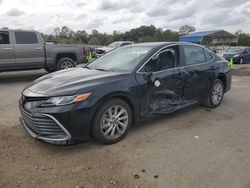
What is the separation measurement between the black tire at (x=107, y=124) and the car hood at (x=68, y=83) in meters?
0.35

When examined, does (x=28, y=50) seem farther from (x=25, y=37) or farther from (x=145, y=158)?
(x=145, y=158)

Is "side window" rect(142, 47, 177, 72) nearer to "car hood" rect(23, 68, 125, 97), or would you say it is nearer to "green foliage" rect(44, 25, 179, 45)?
"car hood" rect(23, 68, 125, 97)

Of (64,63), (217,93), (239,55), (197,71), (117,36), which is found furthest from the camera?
(117,36)

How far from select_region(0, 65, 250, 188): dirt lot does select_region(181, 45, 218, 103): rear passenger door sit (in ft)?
1.87

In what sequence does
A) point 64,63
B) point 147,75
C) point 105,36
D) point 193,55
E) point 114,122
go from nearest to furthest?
1. point 114,122
2. point 147,75
3. point 193,55
4. point 64,63
5. point 105,36

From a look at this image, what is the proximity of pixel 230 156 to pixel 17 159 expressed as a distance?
114 inches

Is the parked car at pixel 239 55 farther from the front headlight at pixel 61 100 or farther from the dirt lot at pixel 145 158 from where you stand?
the front headlight at pixel 61 100

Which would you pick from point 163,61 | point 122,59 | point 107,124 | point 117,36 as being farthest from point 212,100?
point 117,36

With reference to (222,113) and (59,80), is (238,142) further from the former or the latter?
(59,80)

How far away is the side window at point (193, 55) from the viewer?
5.20 meters

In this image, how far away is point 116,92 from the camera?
3936 mm

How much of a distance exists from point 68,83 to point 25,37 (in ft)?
21.9

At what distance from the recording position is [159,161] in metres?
3.51

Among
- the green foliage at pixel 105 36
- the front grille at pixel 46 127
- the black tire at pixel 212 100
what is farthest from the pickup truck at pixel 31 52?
the green foliage at pixel 105 36
